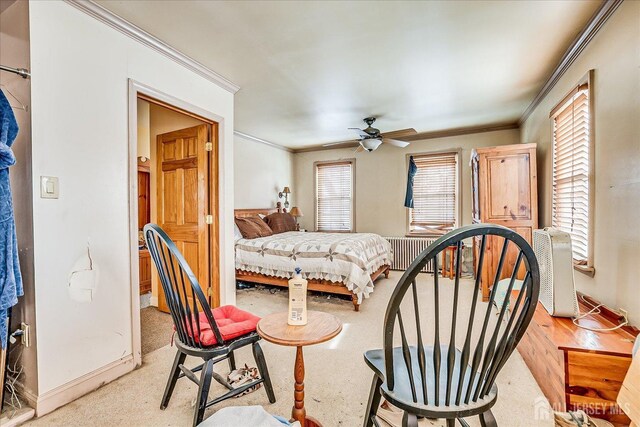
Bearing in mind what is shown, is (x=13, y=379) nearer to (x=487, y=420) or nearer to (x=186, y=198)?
(x=186, y=198)

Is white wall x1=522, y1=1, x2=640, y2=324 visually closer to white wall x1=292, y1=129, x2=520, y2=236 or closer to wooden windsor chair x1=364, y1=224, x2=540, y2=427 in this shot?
wooden windsor chair x1=364, y1=224, x2=540, y2=427

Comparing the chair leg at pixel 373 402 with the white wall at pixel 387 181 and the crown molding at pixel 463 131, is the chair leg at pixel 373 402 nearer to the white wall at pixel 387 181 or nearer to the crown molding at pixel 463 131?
the white wall at pixel 387 181

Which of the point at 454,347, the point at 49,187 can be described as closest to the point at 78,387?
the point at 49,187

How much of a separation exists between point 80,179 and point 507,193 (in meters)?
4.06

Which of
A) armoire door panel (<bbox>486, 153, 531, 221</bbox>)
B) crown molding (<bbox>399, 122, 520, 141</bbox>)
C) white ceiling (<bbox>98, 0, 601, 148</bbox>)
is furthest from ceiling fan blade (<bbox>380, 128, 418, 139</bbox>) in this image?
crown molding (<bbox>399, 122, 520, 141</bbox>)

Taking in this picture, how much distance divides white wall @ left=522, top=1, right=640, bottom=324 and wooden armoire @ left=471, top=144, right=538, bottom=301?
45.9 inches

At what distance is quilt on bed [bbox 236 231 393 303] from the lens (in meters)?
3.57

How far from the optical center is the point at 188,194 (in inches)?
126

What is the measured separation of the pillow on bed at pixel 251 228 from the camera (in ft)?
15.1

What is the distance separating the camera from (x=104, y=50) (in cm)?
211

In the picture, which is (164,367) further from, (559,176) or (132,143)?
(559,176)

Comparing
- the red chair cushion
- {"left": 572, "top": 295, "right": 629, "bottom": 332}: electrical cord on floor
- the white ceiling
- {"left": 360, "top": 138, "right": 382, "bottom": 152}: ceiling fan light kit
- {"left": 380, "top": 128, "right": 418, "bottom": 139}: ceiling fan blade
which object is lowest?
{"left": 572, "top": 295, "right": 629, "bottom": 332}: electrical cord on floor

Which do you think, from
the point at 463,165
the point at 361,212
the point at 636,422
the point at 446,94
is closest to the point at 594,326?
the point at 636,422

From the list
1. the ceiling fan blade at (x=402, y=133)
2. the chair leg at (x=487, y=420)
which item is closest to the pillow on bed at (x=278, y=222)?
the ceiling fan blade at (x=402, y=133)
